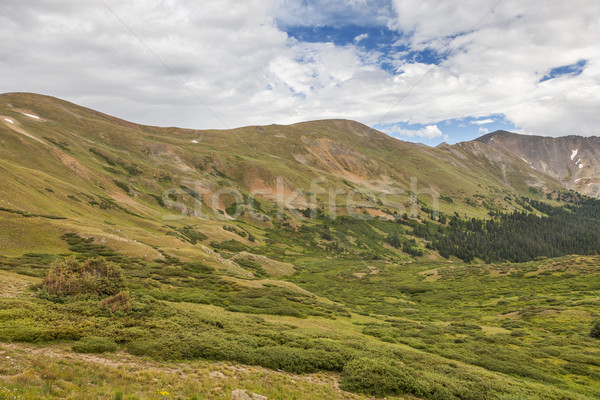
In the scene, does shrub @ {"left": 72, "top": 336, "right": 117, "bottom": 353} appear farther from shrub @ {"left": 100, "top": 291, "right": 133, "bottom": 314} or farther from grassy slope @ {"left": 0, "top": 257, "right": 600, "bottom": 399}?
shrub @ {"left": 100, "top": 291, "right": 133, "bottom": 314}

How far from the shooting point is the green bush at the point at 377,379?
52.7 feet

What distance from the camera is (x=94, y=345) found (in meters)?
14.8

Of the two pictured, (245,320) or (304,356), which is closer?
(304,356)

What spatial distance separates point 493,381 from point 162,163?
630 ft

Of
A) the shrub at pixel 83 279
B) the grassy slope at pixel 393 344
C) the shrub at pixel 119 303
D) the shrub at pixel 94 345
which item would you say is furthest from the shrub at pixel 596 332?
the shrub at pixel 83 279

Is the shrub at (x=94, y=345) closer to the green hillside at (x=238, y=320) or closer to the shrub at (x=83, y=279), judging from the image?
the green hillside at (x=238, y=320)

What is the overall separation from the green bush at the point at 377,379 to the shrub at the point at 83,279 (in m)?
18.7

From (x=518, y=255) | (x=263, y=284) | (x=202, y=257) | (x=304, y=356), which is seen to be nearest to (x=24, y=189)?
(x=202, y=257)

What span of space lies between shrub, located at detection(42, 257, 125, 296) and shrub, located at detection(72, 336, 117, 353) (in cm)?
758

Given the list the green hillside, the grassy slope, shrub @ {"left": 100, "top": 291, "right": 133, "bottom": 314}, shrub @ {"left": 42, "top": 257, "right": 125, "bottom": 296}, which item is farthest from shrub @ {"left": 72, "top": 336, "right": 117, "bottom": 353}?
shrub @ {"left": 42, "top": 257, "right": 125, "bottom": 296}

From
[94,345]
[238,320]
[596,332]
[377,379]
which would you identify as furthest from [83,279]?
[596,332]

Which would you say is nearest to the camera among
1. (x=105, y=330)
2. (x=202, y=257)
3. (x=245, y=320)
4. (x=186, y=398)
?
(x=186, y=398)

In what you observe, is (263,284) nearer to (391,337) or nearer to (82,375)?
(391,337)

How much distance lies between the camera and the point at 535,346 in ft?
98.1
